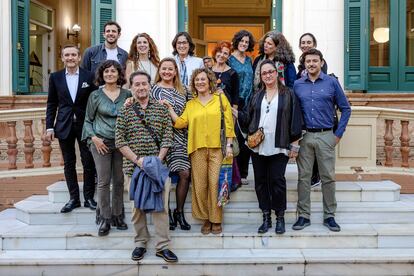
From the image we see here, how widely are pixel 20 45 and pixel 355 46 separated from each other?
20.3ft

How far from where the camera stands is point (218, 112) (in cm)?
525

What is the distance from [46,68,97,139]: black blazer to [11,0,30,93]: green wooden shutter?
13.0 feet

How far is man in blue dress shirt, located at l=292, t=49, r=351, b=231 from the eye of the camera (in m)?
5.30

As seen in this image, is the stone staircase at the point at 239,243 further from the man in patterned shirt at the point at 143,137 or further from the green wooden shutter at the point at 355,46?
the green wooden shutter at the point at 355,46

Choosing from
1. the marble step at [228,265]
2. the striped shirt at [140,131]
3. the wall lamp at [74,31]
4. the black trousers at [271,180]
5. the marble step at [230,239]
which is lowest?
the marble step at [228,265]

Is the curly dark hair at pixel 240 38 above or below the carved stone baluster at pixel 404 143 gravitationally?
above

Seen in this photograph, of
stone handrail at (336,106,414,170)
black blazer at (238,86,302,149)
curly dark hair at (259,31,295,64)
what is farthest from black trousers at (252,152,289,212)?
stone handrail at (336,106,414,170)

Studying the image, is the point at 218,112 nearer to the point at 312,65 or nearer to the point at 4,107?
the point at 312,65

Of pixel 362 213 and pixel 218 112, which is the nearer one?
pixel 218 112

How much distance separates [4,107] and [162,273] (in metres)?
5.41

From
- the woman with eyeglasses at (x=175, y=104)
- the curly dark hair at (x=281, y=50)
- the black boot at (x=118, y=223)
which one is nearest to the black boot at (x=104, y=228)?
the black boot at (x=118, y=223)

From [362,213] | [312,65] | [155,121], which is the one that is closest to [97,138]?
[155,121]

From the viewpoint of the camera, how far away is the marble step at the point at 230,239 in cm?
534

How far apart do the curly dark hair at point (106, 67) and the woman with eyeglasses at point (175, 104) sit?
0.36 meters
